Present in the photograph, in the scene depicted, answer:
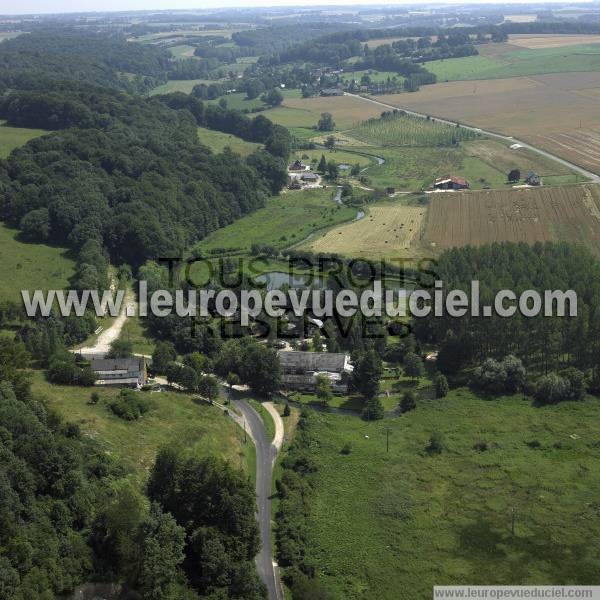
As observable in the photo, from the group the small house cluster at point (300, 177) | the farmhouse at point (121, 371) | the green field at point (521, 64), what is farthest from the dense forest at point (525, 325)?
the green field at point (521, 64)

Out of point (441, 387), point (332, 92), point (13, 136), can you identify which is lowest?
point (441, 387)

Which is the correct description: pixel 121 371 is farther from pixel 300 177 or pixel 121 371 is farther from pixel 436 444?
pixel 300 177

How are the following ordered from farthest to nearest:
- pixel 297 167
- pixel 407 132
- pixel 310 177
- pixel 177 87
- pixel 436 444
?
pixel 177 87 < pixel 407 132 < pixel 297 167 < pixel 310 177 < pixel 436 444

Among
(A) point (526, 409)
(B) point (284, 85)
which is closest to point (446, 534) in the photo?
(A) point (526, 409)

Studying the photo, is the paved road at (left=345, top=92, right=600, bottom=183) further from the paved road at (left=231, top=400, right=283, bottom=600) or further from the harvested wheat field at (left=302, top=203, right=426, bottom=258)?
the paved road at (left=231, top=400, right=283, bottom=600)

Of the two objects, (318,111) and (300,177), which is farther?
(318,111)

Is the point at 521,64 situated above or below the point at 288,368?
above

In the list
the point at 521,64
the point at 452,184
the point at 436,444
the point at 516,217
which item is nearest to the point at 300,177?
the point at 452,184

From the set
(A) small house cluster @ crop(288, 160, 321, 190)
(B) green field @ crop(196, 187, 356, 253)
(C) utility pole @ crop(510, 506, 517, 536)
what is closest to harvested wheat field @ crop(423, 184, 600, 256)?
(B) green field @ crop(196, 187, 356, 253)
